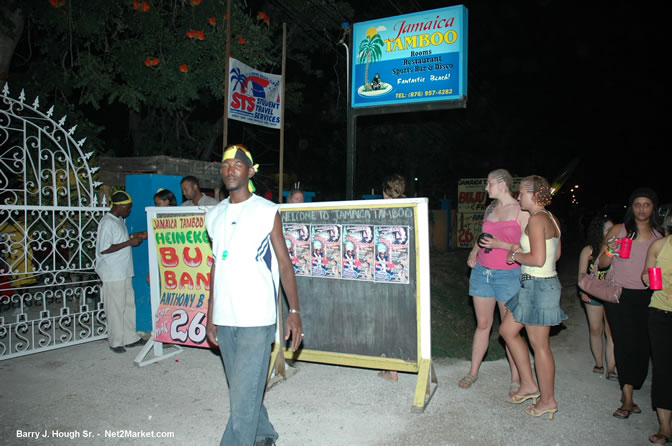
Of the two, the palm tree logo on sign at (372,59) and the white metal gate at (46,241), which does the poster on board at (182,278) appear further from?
the palm tree logo on sign at (372,59)

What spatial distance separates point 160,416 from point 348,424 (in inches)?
68.9

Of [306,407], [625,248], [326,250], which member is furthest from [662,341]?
[306,407]

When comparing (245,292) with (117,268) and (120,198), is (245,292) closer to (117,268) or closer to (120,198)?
(117,268)

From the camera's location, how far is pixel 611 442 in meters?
3.77

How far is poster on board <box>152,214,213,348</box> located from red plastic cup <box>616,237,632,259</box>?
4.20 meters

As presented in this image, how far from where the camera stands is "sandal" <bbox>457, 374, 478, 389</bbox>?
4.86 metres

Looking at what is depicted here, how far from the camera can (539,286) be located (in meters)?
4.09

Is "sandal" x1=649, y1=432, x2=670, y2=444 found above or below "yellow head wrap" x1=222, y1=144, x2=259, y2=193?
below

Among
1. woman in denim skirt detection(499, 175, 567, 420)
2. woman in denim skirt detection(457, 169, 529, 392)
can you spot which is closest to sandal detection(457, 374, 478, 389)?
woman in denim skirt detection(457, 169, 529, 392)

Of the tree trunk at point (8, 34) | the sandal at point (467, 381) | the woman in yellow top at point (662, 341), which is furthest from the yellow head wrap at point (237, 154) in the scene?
the tree trunk at point (8, 34)

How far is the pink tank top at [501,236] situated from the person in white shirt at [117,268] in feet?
14.2

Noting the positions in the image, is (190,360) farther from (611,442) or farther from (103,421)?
(611,442)

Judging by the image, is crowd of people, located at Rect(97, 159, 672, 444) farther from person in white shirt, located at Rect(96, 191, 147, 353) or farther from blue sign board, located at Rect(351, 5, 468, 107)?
blue sign board, located at Rect(351, 5, 468, 107)

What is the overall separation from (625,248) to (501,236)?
1.06 m
